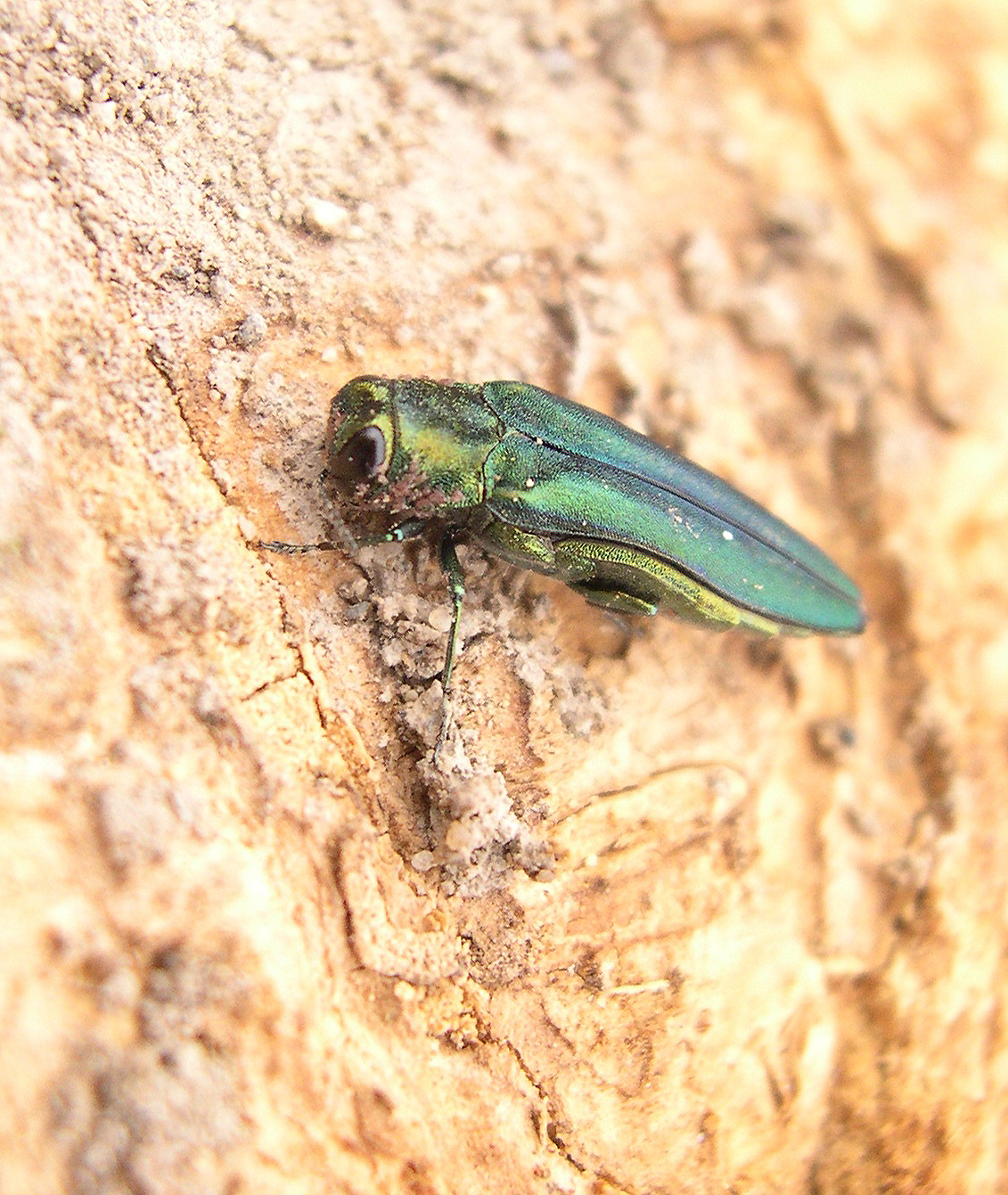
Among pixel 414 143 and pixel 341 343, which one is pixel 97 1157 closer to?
pixel 341 343

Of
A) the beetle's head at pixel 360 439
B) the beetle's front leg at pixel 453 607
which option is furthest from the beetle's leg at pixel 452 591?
the beetle's head at pixel 360 439

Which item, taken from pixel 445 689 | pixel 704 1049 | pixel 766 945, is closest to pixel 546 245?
pixel 445 689

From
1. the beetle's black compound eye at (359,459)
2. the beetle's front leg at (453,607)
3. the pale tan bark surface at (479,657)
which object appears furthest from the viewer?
the beetle's black compound eye at (359,459)

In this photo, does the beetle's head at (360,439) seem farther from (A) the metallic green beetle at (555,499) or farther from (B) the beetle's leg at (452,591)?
(B) the beetle's leg at (452,591)

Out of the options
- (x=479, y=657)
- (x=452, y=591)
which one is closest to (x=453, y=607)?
(x=452, y=591)

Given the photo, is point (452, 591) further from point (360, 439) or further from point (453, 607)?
point (360, 439)

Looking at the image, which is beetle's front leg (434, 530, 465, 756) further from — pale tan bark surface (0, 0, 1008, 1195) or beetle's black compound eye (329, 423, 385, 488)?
beetle's black compound eye (329, 423, 385, 488)
